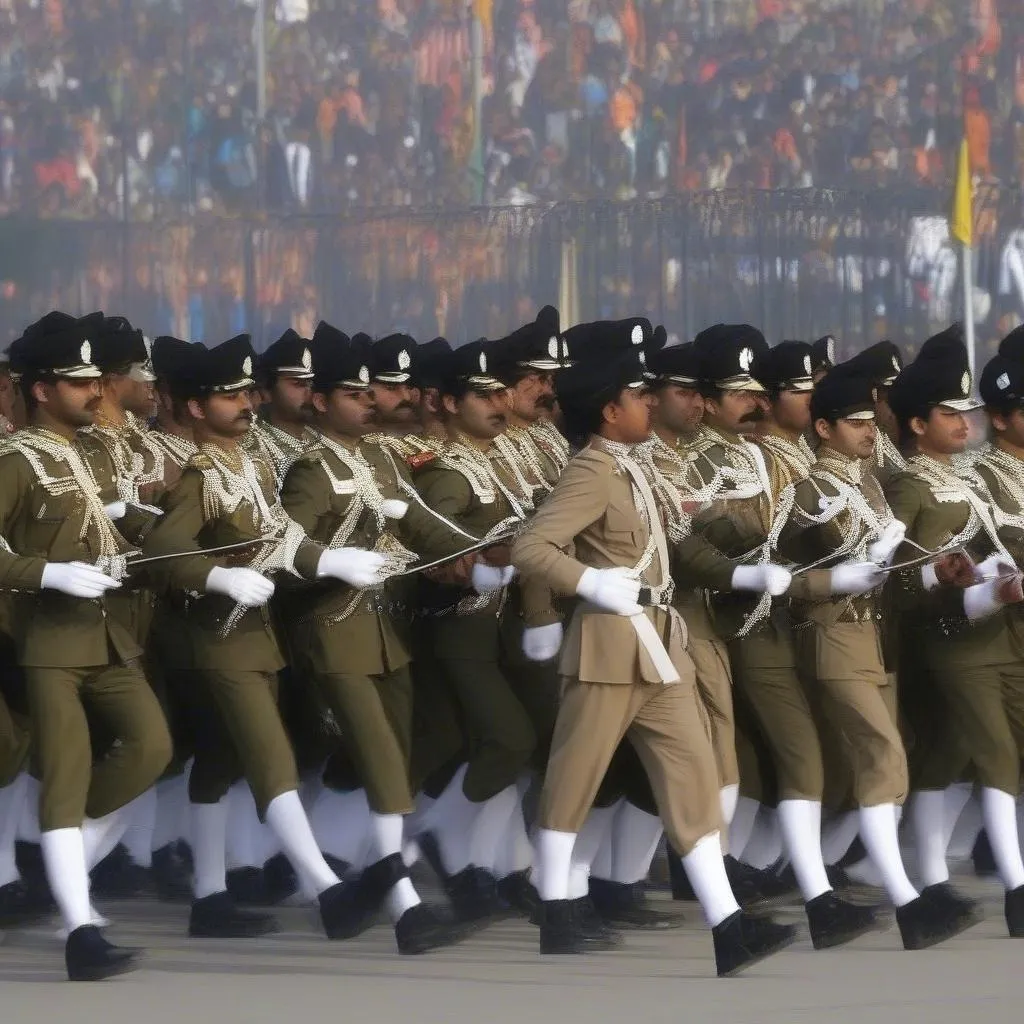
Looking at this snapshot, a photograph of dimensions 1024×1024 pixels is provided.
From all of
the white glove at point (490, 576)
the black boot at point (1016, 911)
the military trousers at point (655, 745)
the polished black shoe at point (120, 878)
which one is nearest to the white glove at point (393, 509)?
the white glove at point (490, 576)

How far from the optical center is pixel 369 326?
58.3ft

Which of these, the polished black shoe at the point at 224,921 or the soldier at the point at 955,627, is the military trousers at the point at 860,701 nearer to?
the soldier at the point at 955,627

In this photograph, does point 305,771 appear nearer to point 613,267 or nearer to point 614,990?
point 614,990

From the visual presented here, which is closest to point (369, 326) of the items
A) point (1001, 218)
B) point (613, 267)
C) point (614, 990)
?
point (613, 267)

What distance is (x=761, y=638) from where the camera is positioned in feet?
25.6

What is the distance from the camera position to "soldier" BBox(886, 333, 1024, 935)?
7.58m

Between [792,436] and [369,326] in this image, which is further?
[369,326]

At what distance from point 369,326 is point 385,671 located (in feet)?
33.3

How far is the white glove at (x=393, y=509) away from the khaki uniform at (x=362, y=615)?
0.02 m

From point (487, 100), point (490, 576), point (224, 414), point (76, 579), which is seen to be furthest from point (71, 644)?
point (487, 100)

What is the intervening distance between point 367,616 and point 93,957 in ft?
4.30

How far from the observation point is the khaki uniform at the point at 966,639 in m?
7.60

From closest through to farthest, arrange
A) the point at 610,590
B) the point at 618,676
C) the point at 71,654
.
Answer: the point at 610,590 → the point at 618,676 → the point at 71,654

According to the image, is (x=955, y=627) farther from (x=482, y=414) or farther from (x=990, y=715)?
(x=482, y=414)
